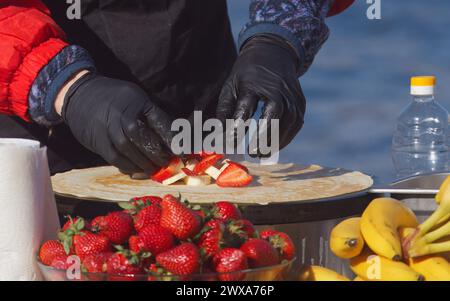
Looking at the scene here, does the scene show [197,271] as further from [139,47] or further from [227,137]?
[139,47]

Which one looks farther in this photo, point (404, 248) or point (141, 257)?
point (404, 248)

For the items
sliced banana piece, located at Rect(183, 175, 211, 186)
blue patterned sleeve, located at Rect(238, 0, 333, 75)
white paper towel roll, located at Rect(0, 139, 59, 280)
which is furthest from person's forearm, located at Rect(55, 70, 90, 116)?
white paper towel roll, located at Rect(0, 139, 59, 280)

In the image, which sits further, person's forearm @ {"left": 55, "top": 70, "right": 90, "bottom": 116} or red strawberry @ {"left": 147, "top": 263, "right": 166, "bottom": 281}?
person's forearm @ {"left": 55, "top": 70, "right": 90, "bottom": 116}

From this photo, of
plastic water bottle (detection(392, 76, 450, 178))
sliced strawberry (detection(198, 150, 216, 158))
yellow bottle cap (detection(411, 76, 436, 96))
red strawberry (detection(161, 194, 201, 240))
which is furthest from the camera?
plastic water bottle (detection(392, 76, 450, 178))

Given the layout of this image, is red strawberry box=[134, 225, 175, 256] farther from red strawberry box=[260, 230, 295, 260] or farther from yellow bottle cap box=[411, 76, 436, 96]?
yellow bottle cap box=[411, 76, 436, 96]

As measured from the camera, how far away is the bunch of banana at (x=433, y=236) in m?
1.49

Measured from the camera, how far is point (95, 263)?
1356 mm

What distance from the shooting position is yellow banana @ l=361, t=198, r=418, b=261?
4.84 ft

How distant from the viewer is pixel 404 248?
59.3 inches

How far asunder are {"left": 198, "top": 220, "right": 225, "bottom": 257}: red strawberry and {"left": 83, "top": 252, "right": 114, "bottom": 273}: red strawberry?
170 mm

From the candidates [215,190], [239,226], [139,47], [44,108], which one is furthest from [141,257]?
[139,47]

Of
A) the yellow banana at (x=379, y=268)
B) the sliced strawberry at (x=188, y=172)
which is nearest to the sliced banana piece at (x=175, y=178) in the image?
the sliced strawberry at (x=188, y=172)

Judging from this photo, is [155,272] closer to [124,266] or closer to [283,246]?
[124,266]
